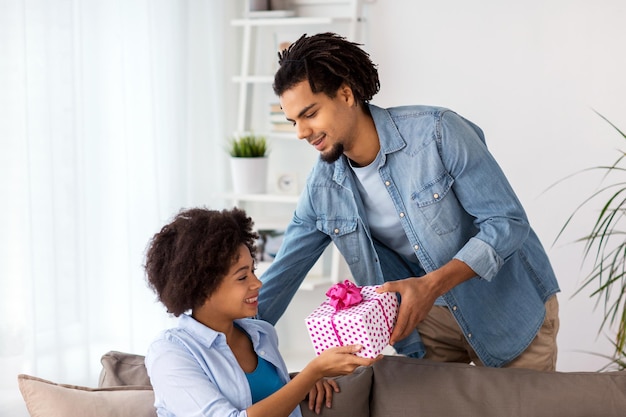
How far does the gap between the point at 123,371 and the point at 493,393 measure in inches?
36.5

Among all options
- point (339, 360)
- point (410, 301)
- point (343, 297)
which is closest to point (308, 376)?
point (339, 360)

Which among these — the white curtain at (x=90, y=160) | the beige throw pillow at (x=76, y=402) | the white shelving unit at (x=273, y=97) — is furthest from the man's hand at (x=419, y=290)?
the white shelving unit at (x=273, y=97)

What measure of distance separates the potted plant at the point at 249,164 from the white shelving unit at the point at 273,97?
45 millimetres

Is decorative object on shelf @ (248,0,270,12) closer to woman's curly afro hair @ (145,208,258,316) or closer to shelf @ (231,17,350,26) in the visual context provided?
shelf @ (231,17,350,26)

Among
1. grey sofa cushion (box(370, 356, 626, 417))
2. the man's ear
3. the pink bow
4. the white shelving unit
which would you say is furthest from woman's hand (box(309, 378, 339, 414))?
the white shelving unit

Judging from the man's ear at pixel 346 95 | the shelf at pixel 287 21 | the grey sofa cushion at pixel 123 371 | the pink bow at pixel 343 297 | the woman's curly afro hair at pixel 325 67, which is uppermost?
the shelf at pixel 287 21

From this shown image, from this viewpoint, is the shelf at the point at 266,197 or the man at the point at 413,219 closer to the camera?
the man at the point at 413,219

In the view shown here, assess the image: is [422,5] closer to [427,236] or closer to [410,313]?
[427,236]

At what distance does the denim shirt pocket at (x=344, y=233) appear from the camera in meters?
2.34

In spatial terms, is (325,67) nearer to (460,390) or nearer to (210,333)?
(210,333)

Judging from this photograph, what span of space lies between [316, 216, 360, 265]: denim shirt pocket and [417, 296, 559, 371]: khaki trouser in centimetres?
30

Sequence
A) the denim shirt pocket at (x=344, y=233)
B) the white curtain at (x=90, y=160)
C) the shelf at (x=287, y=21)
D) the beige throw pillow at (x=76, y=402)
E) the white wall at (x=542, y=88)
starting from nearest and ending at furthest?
the beige throw pillow at (x=76, y=402) < the denim shirt pocket at (x=344, y=233) < the white curtain at (x=90, y=160) < the white wall at (x=542, y=88) < the shelf at (x=287, y=21)

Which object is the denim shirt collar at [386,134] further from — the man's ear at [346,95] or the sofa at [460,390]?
the sofa at [460,390]

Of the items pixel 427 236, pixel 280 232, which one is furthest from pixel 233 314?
pixel 280 232
